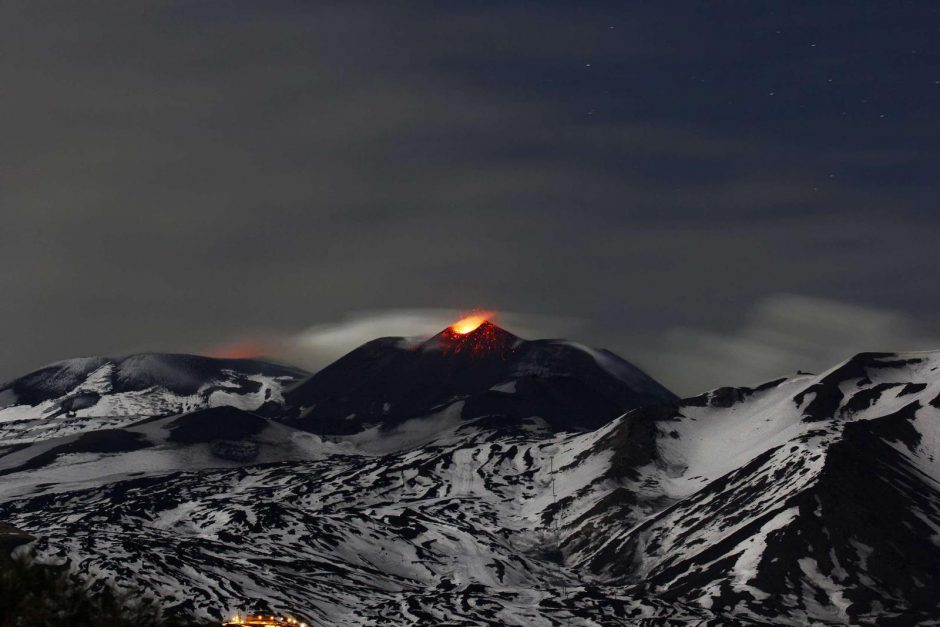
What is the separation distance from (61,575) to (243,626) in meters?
144

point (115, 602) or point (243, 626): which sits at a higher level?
point (115, 602)

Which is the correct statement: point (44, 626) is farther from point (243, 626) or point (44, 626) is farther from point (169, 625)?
point (243, 626)

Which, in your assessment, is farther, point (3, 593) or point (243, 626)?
point (243, 626)

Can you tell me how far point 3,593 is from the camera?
5506 cm

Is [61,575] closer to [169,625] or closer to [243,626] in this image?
[169,625]

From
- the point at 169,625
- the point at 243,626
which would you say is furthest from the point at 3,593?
the point at 243,626

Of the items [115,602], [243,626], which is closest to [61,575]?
[115,602]

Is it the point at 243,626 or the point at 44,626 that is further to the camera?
the point at 243,626

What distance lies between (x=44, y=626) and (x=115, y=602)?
2.96 meters

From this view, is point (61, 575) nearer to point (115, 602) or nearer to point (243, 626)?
point (115, 602)

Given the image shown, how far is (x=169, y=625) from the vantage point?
189 feet

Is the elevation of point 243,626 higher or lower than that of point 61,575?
lower

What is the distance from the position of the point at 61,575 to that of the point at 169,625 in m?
4.42

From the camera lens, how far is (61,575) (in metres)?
56.8
